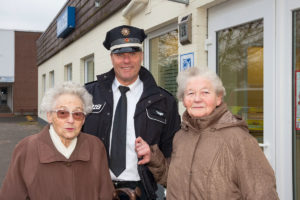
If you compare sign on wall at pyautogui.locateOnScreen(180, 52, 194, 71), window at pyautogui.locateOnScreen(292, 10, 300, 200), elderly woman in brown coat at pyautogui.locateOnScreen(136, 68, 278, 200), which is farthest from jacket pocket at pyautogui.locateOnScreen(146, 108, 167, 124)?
sign on wall at pyautogui.locateOnScreen(180, 52, 194, 71)

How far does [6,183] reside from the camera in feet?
5.71

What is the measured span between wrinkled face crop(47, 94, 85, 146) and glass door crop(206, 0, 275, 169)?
167cm

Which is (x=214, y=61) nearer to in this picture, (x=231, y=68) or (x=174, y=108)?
(x=231, y=68)

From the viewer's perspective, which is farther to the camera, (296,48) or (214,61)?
(214,61)

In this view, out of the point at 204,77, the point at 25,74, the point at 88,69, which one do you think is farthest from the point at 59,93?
the point at 25,74

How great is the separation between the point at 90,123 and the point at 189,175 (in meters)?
0.98

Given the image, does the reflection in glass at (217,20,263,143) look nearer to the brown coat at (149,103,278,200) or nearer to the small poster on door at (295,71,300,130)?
the small poster on door at (295,71,300,130)

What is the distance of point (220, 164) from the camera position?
1571mm

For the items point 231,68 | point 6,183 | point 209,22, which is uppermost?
point 209,22

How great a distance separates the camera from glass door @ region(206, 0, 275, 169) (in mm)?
2697

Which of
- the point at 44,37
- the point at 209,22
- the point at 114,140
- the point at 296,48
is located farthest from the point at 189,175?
the point at 44,37

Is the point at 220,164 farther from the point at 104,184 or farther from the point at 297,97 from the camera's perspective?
the point at 297,97

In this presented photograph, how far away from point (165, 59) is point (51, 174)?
310 cm

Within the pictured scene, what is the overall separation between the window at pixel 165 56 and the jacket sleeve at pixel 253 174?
2.79 meters
